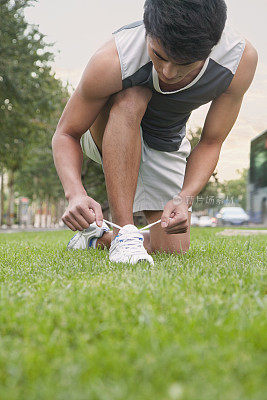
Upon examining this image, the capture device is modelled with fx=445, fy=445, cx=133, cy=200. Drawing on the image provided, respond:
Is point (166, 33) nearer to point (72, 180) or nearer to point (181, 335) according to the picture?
point (72, 180)

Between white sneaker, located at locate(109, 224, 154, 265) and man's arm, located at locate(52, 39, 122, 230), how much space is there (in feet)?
Answer: 0.86

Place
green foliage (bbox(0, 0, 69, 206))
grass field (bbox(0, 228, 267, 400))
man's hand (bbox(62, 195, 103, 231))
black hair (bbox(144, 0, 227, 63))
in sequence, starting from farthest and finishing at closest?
green foliage (bbox(0, 0, 69, 206)) → man's hand (bbox(62, 195, 103, 231)) → black hair (bbox(144, 0, 227, 63)) → grass field (bbox(0, 228, 267, 400))

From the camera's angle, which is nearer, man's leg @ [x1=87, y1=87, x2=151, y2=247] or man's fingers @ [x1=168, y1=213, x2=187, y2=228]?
man's fingers @ [x1=168, y1=213, x2=187, y2=228]

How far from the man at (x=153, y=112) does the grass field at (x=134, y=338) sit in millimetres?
802

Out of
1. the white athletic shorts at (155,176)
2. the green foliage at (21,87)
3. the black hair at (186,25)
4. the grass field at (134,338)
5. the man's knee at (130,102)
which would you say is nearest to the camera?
the grass field at (134,338)

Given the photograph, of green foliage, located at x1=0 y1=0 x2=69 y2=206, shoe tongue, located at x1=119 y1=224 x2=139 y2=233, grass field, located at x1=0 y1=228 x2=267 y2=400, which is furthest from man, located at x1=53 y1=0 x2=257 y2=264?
green foliage, located at x1=0 y1=0 x2=69 y2=206

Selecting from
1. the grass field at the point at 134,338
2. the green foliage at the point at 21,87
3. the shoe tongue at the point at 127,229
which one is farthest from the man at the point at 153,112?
the green foliage at the point at 21,87

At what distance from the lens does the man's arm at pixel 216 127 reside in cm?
321

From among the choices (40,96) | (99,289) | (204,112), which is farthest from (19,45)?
(99,289)

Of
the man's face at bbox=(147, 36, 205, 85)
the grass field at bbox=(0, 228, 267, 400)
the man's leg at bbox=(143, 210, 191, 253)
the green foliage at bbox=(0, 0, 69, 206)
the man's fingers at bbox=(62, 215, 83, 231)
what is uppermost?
the green foliage at bbox=(0, 0, 69, 206)

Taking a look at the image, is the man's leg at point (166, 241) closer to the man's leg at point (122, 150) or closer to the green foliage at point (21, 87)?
the man's leg at point (122, 150)

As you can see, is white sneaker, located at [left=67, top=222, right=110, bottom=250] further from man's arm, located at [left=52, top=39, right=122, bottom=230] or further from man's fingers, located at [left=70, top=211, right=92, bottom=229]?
man's fingers, located at [left=70, top=211, right=92, bottom=229]

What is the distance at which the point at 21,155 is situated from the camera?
15078mm

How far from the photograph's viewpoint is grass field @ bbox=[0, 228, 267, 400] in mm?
956
